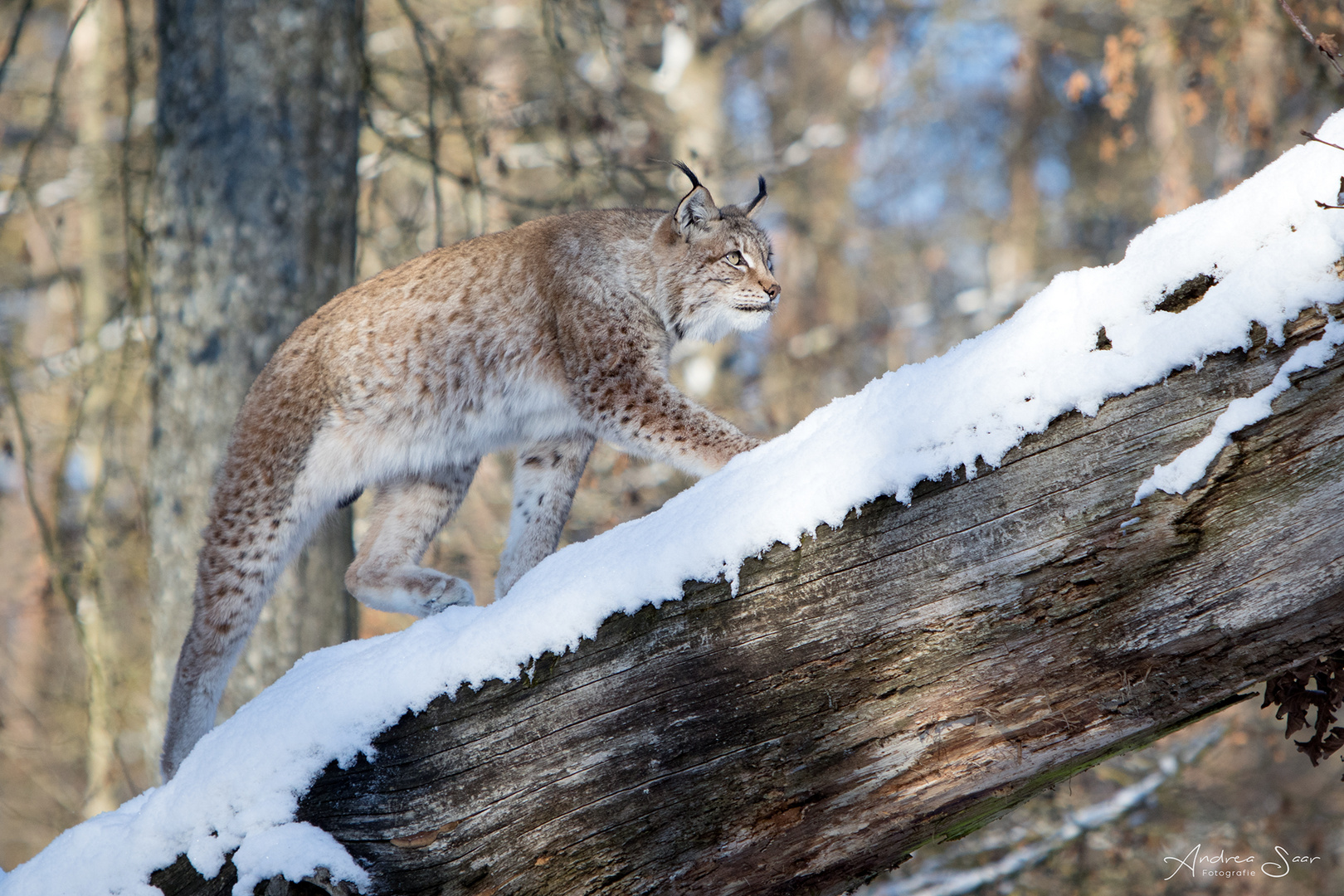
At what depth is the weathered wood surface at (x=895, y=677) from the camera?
1.98m

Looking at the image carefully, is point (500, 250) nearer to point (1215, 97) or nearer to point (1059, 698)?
point (1059, 698)

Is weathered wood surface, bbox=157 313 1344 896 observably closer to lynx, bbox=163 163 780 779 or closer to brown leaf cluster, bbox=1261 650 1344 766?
brown leaf cluster, bbox=1261 650 1344 766

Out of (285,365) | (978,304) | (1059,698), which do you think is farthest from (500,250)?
(978,304)

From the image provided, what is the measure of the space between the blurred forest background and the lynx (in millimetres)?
1002

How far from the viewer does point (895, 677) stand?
217 cm

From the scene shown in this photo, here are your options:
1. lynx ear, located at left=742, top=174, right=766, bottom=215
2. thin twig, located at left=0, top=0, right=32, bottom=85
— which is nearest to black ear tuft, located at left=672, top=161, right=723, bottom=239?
lynx ear, located at left=742, top=174, right=766, bottom=215

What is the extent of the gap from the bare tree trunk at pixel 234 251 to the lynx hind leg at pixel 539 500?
1.21 meters

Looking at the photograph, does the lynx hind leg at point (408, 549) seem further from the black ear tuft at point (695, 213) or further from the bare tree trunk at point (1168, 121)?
the bare tree trunk at point (1168, 121)

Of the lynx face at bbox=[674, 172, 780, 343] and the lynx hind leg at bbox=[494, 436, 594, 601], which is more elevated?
the lynx face at bbox=[674, 172, 780, 343]

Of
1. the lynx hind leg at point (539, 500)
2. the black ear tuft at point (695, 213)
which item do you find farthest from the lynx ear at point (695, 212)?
the lynx hind leg at point (539, 500)

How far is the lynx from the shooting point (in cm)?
365

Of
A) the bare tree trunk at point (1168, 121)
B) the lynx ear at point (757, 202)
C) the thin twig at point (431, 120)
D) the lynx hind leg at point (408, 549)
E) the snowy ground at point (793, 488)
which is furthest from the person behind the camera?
the bare tree trunk at point (1168, 121)

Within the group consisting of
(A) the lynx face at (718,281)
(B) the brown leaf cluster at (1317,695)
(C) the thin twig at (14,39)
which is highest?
(C) the thin twig at (14,39)

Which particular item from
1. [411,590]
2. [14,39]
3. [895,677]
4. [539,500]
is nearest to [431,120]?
[14,39]
